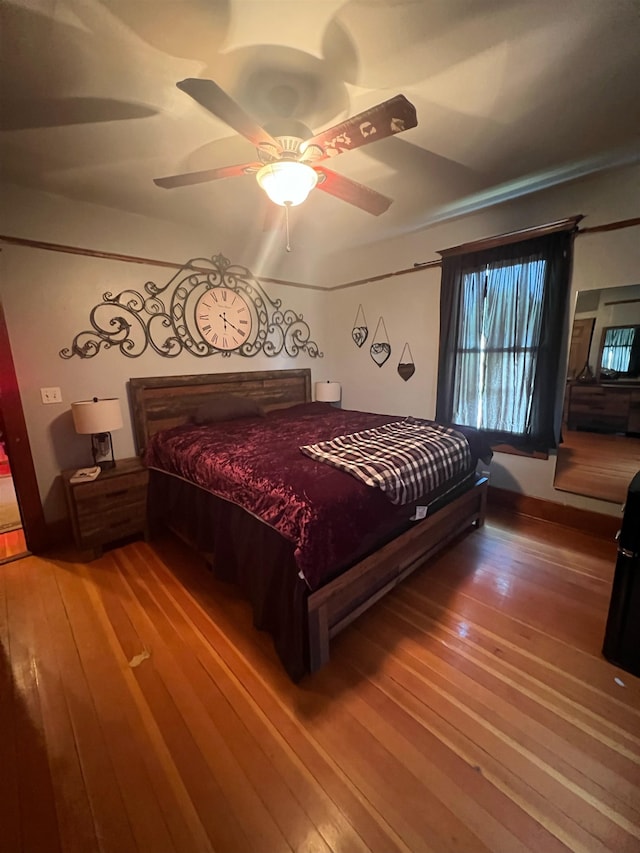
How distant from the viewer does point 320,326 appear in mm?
4391

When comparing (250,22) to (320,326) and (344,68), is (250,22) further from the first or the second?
(320,326)

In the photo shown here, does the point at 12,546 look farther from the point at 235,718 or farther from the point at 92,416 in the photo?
the point at 235,718

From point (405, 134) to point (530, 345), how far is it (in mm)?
1827

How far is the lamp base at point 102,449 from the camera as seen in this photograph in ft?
8.73

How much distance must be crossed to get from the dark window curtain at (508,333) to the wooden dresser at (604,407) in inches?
4.3

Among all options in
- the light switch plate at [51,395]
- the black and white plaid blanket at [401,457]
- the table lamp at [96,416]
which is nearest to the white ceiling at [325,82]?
the light switch plate at [51,395]

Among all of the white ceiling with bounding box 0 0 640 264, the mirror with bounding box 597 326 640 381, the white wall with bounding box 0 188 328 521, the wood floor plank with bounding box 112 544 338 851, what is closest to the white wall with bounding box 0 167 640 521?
the white wall with bounding box 0 188 328 521

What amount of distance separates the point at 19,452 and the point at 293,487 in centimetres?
222

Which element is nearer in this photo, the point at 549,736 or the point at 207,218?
the point at 549,736

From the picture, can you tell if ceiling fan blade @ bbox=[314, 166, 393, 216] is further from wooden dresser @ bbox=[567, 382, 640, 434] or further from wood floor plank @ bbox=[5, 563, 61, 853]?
wood floor plank @ bbox=[5, 563, 61, 853]

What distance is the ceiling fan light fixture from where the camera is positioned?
152 cm

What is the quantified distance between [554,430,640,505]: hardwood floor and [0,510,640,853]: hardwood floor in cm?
84

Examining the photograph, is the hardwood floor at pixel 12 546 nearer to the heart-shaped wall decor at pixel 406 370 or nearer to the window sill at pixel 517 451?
the heart-shaped wall decor at pixel 406 370

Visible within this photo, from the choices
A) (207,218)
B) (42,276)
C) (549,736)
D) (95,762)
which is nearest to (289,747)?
(95,762)
